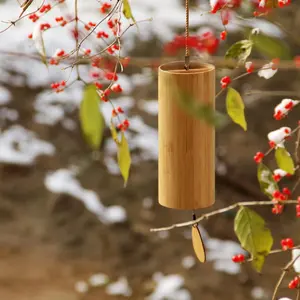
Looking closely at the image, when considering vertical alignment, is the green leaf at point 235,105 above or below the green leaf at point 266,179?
above

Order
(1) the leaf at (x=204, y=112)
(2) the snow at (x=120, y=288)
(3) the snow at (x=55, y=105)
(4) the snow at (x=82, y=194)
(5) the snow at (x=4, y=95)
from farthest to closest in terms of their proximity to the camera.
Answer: (5) the snow at (x=4, y=95), (3) the snow at (x=55, y=105), (4) the snow at (x=82, y=194), (2) the snow at (x=120, y=288), (1) the leaf at (x=204, y=112)

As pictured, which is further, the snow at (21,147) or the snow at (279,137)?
the snow at (21,147)

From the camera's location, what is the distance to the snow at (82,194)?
368 cm

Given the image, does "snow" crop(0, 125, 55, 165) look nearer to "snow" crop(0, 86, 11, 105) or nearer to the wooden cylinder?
"snow" crop(0, 86, 11, 105)

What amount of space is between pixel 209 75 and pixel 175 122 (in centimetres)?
9

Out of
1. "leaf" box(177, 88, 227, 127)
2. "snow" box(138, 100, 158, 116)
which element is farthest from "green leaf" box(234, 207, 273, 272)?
"snow" box(138, 100, 158, 116)

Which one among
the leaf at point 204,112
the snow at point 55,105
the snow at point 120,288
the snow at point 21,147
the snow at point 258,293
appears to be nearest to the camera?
the leaf at point 204,112

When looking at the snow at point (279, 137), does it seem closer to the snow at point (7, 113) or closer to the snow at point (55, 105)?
the snow at point (55, 105)

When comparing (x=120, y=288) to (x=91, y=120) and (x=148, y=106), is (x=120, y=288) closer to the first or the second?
(x=148, y=106)

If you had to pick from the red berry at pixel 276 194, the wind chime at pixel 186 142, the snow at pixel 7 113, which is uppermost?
the wind chime at pixel 186 142

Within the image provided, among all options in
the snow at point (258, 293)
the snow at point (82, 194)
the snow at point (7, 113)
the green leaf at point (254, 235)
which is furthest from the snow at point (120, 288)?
the green leaf at point (254, 235)

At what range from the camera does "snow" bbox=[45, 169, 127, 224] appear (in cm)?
368

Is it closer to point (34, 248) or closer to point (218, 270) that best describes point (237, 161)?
point (218, 270)

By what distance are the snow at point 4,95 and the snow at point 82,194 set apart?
66 centimetres
